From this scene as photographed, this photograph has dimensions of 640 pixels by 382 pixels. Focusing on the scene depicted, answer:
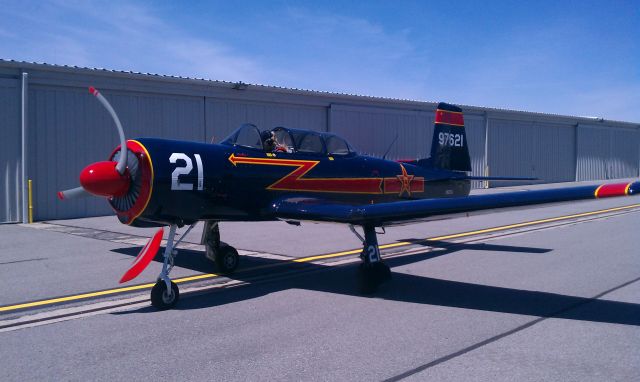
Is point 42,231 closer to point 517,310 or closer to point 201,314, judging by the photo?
point 201,314

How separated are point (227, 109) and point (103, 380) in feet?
54.2

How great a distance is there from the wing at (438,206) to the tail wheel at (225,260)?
1.46 metres

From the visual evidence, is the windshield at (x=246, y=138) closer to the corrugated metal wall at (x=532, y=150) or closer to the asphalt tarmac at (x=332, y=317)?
the asphalt tarmac at (x=332, y=317)

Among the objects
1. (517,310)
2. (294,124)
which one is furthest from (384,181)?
(294,124)

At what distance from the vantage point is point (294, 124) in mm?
22172

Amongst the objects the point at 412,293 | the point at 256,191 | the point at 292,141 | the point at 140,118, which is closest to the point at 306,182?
the point at 292,141

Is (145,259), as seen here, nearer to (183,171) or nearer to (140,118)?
(183,171)

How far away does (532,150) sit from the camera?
3494 centimetres

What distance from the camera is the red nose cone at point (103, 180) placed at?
595 cm

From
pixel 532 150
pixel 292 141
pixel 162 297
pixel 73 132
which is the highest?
pixel 532 150

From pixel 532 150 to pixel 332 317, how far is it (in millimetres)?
32464

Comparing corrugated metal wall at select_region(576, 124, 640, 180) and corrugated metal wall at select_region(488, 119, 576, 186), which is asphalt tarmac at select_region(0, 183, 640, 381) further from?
corrugated metal wall at select_region(576, 124, 640, 180)

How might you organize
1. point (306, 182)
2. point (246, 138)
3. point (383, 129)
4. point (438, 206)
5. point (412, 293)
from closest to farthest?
point (438, 206), point (412, 293), point (246, 138), point (306, 182), point (383, 129)

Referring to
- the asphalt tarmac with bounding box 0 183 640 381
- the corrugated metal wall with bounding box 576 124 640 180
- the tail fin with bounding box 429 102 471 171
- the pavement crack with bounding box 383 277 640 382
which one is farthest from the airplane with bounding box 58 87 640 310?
the corrugated metal wall with bounding box 576 124 640 180
